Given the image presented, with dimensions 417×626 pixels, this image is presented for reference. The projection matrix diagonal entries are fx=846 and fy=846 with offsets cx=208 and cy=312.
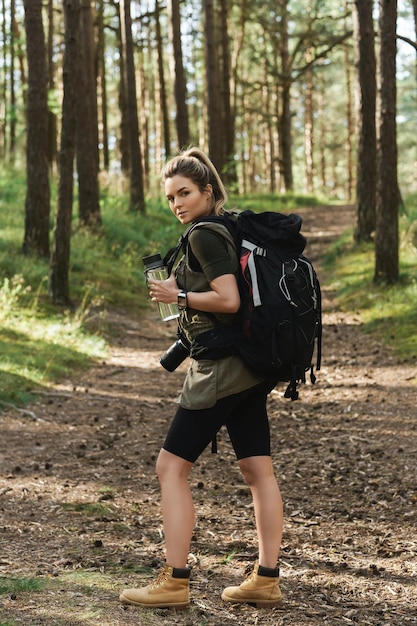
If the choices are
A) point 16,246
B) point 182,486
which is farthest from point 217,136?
point 182,486

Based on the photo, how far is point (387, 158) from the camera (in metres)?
13.5

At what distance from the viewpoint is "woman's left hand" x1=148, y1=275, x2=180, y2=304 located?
12.4ft

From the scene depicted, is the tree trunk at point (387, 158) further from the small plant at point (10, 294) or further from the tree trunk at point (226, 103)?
the tree trunk at point (226, 103)

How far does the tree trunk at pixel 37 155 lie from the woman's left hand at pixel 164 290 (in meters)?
11.1

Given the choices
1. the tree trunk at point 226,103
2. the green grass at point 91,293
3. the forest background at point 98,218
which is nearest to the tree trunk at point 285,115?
the tree trunk at point 226,103

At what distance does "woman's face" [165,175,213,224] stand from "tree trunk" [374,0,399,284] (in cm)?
987

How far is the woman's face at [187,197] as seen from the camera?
3896 mm

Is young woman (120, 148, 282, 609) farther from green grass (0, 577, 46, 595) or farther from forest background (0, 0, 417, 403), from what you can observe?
forest background (0, 0, 417, 403)

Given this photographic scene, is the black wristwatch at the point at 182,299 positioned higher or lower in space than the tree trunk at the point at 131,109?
lower

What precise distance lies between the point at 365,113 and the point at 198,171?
44.2 ft

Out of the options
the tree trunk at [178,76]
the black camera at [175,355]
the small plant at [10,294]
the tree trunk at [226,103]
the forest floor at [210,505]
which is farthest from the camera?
the tree trunk at [226,103]

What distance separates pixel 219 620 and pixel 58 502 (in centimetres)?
241

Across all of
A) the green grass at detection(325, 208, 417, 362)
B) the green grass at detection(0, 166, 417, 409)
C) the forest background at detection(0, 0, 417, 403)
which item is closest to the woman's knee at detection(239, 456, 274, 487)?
the forest background at detection(0, 0, 417, 403)

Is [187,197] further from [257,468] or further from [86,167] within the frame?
[86,167]
